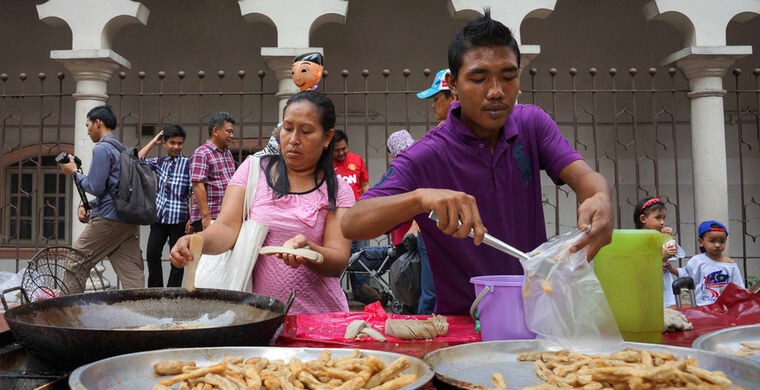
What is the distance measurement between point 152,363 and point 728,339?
1349 mm

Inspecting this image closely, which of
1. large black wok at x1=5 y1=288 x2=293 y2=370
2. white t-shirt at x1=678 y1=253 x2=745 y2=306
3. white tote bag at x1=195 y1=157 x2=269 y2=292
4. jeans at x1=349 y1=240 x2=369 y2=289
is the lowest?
jeans at x1=349 y1=240 x2=369 y2=289

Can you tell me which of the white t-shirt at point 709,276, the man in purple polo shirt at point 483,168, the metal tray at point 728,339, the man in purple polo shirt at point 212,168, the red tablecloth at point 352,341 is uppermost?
the man in purple polo shirt at point 212,168

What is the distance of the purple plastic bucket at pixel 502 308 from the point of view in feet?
4.93

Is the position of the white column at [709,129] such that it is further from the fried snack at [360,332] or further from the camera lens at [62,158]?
the camera lens at [62,158]

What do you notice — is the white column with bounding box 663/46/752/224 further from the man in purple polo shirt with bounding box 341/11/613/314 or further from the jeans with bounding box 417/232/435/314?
the man in purple polo shirt with bounding box 341/11/613/314

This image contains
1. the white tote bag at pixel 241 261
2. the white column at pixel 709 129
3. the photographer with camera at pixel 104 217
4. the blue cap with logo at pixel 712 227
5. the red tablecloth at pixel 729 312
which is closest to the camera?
the red tablecloth at pixel 729 312

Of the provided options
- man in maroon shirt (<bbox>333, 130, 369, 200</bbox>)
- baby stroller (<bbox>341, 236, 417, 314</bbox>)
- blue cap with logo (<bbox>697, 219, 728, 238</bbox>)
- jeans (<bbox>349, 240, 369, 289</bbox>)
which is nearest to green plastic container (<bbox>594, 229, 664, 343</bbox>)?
blue cap with logo (<bbox>697, 219, 728, 238</bbox>)

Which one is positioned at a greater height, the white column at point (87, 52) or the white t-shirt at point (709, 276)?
the white column at point (87, 52)

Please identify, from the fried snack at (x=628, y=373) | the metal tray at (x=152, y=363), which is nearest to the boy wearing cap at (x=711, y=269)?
the fried snack at (x=628, y=373)

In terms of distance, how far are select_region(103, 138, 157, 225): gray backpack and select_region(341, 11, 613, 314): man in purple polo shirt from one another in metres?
3.93

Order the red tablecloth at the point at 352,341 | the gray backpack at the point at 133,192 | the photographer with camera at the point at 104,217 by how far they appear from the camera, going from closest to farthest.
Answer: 1. the red tablecloth at the point at 352,341
2. the photographer with camera at the point at 104,217
3. the gray backpack at the point at 133,192

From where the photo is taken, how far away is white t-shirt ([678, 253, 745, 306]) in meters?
4.58

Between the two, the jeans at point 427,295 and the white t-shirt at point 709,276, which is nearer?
the jeans at point 427,295

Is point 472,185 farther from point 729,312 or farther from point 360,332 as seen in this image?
point 729,312
